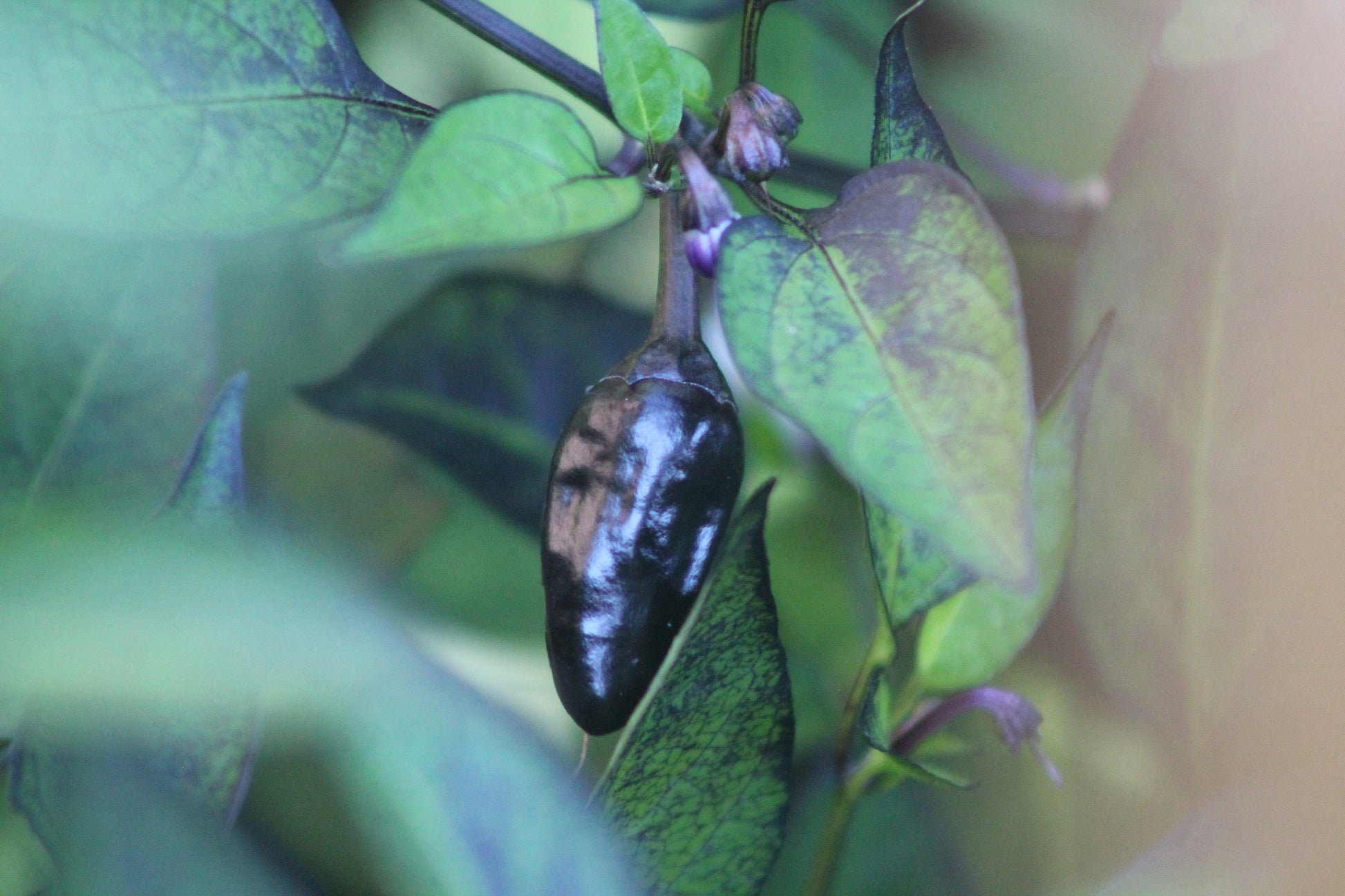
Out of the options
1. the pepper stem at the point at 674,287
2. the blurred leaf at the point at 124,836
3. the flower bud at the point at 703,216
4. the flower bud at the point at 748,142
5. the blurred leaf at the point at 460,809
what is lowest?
the blurred leaf at the point at 460,809

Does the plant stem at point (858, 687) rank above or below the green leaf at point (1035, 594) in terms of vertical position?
below

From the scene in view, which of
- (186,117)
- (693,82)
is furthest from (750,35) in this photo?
(186,117)

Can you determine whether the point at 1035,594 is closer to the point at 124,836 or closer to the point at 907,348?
the point at 907,348

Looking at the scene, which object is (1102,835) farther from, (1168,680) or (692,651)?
(692,651)

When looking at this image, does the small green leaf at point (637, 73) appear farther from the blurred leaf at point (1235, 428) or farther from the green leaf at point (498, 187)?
the blurred leaf at point (1235, 428)

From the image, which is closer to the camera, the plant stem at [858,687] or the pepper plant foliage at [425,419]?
the pepper plant foliage at [425,419]

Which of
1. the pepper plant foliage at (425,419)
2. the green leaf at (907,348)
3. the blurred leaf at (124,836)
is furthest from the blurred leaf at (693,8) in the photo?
the blurred leaf at (124,836)

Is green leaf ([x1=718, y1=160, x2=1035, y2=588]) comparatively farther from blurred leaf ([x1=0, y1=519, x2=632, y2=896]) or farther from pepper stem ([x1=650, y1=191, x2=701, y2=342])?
blurred leaf ([x1=0, y1=519, x2=632, y2=896])
